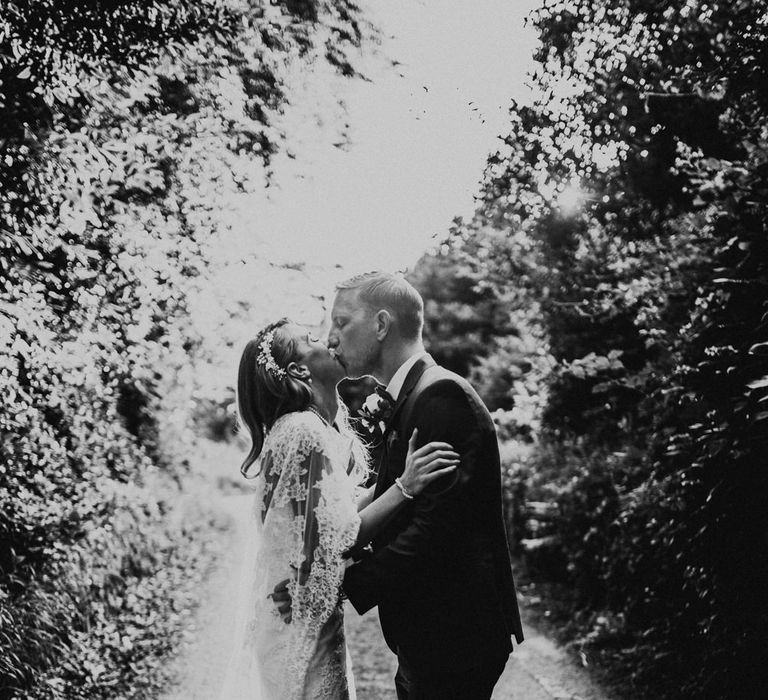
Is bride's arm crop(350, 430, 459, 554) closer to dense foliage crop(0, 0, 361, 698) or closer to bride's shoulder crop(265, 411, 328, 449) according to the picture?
bride's shoulder crop(265, 411, 328, 449)

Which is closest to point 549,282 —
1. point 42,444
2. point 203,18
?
point 203,18

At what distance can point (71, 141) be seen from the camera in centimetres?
338

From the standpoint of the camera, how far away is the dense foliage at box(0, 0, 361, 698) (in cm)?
344

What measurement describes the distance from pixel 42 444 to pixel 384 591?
3761mm

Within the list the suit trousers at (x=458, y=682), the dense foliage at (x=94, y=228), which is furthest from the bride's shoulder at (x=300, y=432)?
the dense foliage at (x=94, y=228)

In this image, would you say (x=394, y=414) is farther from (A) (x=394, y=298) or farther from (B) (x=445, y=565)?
(B) (x=445, y=565)

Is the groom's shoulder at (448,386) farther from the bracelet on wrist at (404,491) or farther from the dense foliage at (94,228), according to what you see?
the dense foliage at (94,228)

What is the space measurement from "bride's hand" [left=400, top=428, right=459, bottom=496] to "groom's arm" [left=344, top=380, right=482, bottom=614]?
0.16ft

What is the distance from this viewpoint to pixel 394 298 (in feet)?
9.75

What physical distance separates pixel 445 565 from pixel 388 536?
0.97 ft

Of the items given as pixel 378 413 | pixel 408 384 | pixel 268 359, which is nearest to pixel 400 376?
pixel 408 384

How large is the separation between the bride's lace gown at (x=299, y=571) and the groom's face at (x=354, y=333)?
0.34m

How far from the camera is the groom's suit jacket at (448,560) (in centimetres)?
254

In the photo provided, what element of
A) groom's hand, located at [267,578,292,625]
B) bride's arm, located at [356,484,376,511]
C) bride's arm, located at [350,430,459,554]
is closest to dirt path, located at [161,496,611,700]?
bride's arm, located at [356,484,376,511]
